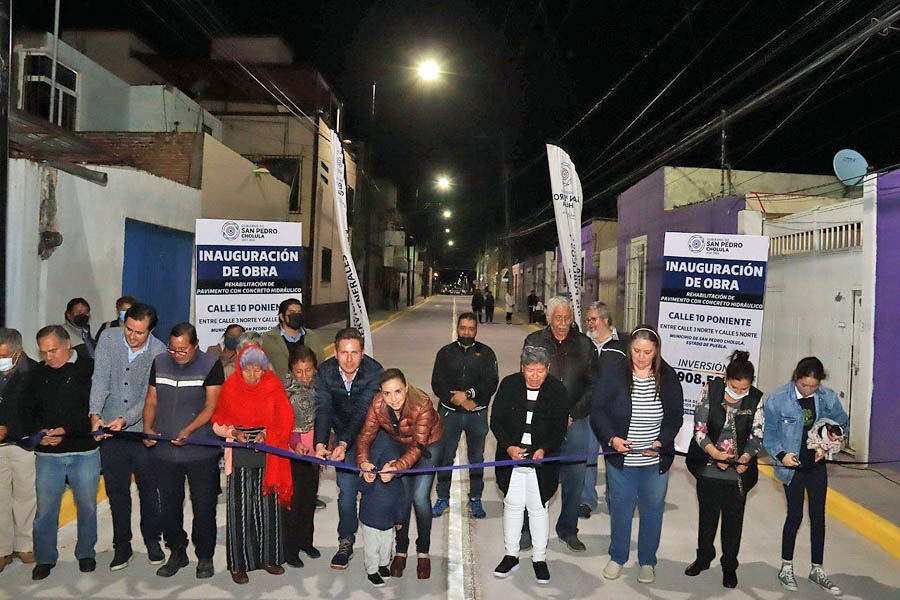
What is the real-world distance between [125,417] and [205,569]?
123 centimetres

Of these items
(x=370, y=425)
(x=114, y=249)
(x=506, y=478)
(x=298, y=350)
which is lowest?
(x=506, y=478)

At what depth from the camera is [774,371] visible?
11406 mm

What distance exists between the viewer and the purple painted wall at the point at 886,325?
803cm

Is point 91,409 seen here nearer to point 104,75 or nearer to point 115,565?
point 115,565

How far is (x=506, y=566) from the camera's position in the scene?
5.15 meters

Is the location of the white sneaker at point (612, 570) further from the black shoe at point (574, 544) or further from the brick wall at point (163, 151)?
the brick wall at point (163, 151)

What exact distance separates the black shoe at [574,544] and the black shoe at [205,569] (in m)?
2.73

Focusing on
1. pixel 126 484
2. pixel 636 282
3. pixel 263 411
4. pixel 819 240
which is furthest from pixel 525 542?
pixel 636 282

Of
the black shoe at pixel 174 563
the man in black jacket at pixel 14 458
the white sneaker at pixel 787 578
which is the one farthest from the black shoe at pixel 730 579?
the man in black jacket at pixel 14 458

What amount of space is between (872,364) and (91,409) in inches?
319

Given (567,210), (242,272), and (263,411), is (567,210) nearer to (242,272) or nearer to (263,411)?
(242,272)

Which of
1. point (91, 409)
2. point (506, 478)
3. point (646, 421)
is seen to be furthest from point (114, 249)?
point (646, 421)

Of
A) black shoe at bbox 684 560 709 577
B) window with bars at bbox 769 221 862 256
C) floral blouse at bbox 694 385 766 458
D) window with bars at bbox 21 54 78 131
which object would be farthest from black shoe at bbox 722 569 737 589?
window with bars at bbox 21 54 78 131

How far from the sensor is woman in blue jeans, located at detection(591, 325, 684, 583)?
16.8 feet
